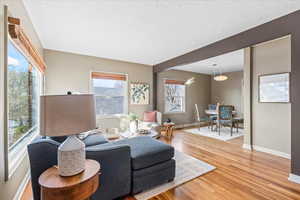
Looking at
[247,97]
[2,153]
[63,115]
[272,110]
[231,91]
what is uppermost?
[231,91]

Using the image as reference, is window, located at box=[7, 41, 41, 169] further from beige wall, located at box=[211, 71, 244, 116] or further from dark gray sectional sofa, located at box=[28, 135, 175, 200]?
beige wall, located at box=[211, 71, 244, 116]

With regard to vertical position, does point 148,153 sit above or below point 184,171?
above

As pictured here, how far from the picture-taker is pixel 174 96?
6.01 m

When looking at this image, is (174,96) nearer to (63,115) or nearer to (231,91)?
(231,91)

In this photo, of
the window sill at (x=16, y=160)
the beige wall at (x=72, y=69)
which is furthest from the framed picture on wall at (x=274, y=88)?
the window sill at (x=16, y=160)

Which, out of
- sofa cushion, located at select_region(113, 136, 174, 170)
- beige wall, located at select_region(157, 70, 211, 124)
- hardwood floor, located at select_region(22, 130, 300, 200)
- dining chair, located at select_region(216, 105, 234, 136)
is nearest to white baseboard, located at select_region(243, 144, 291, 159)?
hardwood floor, located at select_region(22, 130, 300, 200)

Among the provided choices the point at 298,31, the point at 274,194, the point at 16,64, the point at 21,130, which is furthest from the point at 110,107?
the point at 298,31

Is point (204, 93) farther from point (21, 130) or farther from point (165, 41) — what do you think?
point (21, 130)

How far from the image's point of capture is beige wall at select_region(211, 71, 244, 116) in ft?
→ 19.5

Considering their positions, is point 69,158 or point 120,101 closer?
point 69,158

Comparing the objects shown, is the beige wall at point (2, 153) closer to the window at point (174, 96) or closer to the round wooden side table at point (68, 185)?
the round wooden side table at point (68, 185)

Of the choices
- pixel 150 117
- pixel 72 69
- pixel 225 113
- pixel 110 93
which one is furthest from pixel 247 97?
pixel 72 69

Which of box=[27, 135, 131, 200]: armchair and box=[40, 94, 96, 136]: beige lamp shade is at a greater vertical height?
box=[40, 94, 96, 136]: beige lamp shade

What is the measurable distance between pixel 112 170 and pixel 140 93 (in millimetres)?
3538
